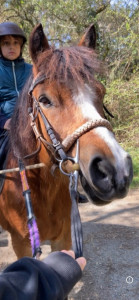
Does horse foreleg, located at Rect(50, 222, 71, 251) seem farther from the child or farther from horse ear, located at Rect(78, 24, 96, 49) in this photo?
horse ear, located at Rect(78, 24, 96, 49)

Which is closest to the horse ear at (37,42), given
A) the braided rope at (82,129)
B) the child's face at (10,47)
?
the braided rope at (82,129)

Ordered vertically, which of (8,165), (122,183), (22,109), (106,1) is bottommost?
(8,165)

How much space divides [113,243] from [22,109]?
117 inches

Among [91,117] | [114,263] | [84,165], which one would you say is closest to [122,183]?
[84,165]

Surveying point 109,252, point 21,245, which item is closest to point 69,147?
point 21,245

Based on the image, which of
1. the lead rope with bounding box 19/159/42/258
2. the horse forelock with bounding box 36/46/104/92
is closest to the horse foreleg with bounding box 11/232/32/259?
the lead rope with bounding box 19/159/42/258

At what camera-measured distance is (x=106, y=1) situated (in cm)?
1107

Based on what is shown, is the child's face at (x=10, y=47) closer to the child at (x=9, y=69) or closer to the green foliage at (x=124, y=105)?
the child at (x=9, y=69)

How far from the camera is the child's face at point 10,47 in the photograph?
3.39 metres

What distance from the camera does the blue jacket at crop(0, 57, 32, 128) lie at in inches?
128

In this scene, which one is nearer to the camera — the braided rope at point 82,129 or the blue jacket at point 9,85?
the braided rope at point 82,129

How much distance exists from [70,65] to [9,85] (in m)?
1.58

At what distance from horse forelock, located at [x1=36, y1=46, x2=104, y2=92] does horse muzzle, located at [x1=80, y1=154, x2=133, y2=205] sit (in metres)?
0.67

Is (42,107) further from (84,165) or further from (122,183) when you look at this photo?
(122,183)
